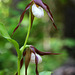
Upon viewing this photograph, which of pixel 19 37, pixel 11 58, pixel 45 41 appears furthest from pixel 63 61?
pixel 11 58

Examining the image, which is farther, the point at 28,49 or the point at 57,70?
the point at 57,70

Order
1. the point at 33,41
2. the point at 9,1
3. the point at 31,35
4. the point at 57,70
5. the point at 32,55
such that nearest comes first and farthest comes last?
the point at 32,55 < the point at 33,41 < the point at 31,35 < the point at 57,70 < the point at 9,1

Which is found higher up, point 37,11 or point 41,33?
point 37,11

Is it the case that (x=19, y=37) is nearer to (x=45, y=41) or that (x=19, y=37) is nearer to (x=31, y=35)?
(x=31, y=35)

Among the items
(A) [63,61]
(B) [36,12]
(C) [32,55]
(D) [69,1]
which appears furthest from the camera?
(D) [69,1]

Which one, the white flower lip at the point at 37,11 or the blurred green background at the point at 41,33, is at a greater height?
the white flower lip at the point at 37,11

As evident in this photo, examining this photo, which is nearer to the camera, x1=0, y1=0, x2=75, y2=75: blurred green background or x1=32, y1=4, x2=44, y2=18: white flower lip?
x1=32, y1=4, x2=44, y2=18: white flower lip

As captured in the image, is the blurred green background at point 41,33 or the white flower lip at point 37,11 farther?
the blurred green background at point 41,33

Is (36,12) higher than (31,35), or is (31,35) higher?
(36,12)
